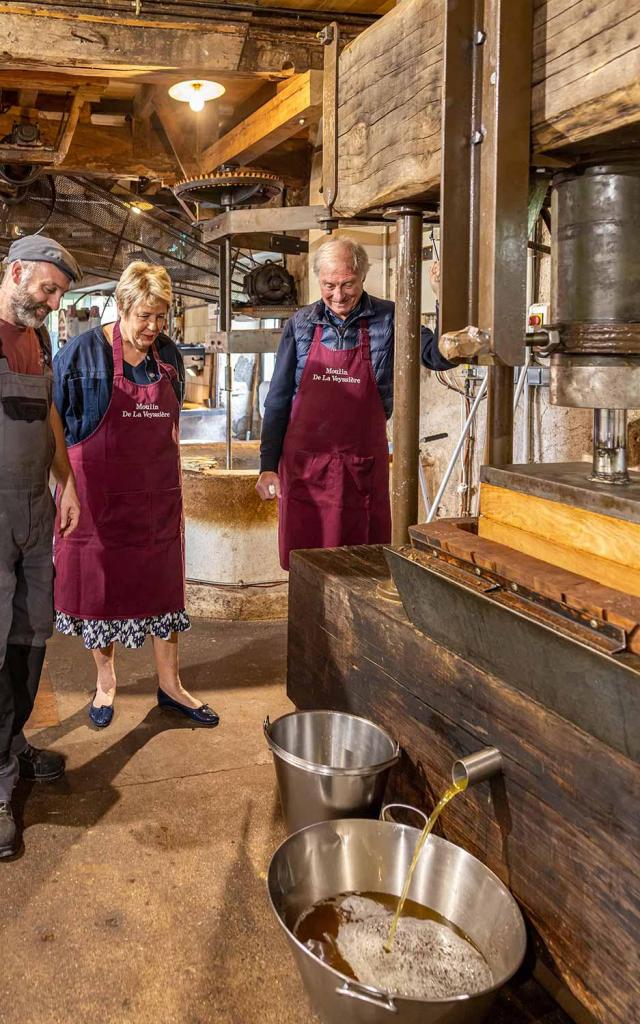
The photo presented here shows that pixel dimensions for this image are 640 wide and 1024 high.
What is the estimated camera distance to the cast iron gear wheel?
389 centimetres

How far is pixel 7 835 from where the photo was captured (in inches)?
89.8

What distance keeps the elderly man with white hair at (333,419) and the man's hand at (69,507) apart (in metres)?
0.73

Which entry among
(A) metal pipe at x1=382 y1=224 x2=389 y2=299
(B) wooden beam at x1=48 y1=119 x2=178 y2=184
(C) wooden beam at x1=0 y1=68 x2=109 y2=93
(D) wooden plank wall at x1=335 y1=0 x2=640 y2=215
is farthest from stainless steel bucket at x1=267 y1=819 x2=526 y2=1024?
(B) wooden beam at x1=48 y1=119 x2=178 y2=184

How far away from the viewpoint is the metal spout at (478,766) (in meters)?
1.54

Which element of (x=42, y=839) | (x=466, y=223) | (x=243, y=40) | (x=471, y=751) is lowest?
(x=42, y=839)

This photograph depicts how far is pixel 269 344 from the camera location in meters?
4.65

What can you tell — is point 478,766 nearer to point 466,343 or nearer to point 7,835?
point 466,343

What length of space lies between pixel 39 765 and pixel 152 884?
0.77 meters

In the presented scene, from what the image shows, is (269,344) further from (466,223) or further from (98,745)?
(466,223)

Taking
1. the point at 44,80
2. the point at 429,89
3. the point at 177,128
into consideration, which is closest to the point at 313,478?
the point at 429,89

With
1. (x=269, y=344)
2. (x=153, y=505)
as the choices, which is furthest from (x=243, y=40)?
(x=153, y=505)

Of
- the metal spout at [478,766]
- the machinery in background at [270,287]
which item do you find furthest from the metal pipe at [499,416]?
the machinery in background at [270,287]

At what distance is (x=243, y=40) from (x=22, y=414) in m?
2.27

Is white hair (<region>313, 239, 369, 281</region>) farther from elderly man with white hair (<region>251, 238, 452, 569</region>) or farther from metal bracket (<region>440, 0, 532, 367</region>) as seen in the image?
metal bracket (<region>440, 0, 532, 367</region>)
